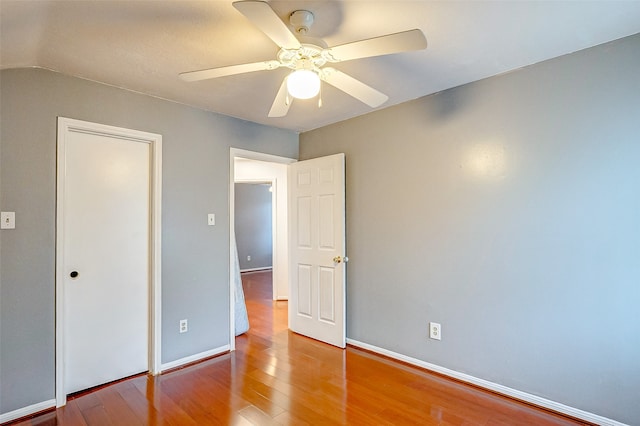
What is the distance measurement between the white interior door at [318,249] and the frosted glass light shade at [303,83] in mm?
1804

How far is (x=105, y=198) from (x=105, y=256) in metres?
0.46

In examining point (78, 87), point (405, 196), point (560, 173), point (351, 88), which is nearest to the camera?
point (351, 88)

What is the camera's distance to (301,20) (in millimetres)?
1660

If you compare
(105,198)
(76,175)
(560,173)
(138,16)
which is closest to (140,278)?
(105,198)

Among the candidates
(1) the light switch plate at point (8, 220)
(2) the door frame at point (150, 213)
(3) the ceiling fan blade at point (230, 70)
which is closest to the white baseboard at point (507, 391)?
(2) the door frame at point (150, 213)

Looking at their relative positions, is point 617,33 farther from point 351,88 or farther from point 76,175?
point 76,175

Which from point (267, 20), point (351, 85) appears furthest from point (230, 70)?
point (351, 85)

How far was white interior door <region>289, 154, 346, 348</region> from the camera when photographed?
3.36 metres

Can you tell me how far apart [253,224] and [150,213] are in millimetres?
5623

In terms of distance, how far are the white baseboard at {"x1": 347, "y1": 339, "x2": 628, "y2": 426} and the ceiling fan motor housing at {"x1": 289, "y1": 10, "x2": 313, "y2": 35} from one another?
8.98 feet

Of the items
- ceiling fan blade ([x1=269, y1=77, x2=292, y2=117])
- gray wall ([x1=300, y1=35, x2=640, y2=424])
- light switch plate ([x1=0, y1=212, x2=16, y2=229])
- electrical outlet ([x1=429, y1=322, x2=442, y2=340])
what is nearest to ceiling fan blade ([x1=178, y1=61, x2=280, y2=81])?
ceiling fan blade ([x1=269, y1=77, x2=292, y2=117])

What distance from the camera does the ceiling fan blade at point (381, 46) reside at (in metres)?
1.34

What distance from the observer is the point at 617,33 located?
192cm

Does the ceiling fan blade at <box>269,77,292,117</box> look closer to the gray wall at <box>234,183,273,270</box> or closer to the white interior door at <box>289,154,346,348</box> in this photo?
the white interior door at <box>289,154,346,348</box>
